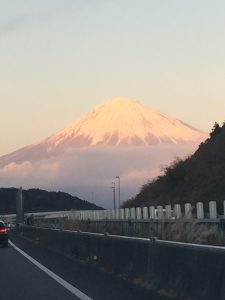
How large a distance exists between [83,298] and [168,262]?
A: 1.68 metres

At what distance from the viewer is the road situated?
14.4 metres

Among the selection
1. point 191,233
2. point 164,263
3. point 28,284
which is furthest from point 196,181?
point 164,263

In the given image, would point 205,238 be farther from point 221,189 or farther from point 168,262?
point 221,189

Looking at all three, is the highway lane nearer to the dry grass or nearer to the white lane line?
the white lane line

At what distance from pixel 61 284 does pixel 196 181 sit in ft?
187

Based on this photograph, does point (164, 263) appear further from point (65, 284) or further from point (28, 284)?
point (28, 284)

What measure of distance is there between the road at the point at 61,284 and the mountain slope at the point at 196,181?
35351 millimetres

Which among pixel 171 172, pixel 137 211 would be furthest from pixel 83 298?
pixel 171 172

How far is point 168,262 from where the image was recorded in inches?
552

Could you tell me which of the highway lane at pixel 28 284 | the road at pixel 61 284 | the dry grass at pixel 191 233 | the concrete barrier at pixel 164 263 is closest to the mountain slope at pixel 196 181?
the dry grass at pixel 191 233

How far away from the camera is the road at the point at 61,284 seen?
14.4 meters

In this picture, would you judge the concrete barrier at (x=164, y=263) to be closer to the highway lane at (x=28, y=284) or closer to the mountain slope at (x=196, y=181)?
the highway lane at (x=28, y=284)

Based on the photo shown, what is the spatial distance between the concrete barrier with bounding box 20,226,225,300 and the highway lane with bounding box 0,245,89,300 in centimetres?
160

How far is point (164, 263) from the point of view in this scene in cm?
1429
